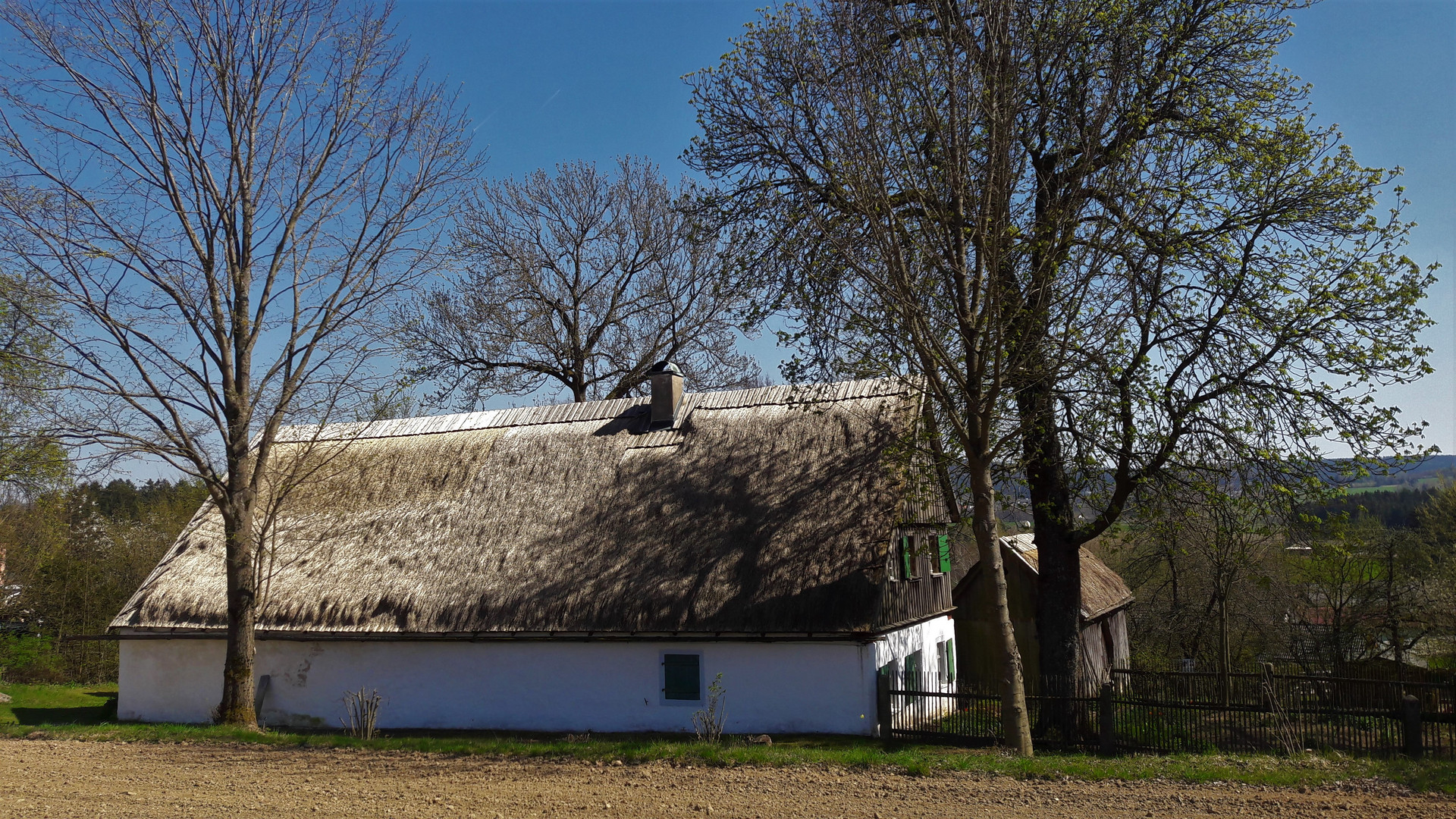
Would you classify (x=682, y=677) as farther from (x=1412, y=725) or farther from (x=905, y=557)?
(x=1412, y=725)

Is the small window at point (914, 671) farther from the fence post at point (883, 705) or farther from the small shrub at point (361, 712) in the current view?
the small shrub at point (361, 712)

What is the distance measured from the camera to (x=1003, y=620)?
11516 mm

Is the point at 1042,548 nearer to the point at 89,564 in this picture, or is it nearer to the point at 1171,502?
the point at 1171,502

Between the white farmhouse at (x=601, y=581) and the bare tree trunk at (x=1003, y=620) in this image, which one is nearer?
the bare tree trunk at (x=1003, y=620)

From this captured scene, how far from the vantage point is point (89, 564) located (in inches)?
1071

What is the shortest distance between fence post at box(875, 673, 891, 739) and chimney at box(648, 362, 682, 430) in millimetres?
Result: 7347

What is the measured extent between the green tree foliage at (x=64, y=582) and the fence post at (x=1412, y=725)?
95.9 feet

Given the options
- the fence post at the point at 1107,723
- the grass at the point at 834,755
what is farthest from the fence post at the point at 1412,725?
the fence post at the point at 1107,723

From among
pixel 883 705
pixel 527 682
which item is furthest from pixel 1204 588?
pixel 527 682

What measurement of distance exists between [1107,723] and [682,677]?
6364mm

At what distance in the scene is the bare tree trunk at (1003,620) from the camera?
37.7ft

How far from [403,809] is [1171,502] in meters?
10.6

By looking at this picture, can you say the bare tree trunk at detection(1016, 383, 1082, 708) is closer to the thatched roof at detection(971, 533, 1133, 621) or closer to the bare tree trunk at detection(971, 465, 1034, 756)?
the bare tree trunk at detection(971, 465, 1034, 756)

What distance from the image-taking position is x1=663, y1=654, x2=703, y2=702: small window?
46.3 feet
